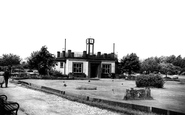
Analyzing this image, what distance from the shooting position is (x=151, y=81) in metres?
21.8

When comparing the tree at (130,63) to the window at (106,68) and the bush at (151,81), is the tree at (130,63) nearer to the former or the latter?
the window at (106,68)

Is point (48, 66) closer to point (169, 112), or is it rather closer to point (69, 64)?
point (69, 64)

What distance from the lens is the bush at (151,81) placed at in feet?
70.8

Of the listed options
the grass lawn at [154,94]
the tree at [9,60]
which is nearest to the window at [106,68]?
the grass lawn at [154,94]

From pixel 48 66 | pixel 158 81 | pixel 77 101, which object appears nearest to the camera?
pixel 77 101

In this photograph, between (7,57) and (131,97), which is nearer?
(131,97)

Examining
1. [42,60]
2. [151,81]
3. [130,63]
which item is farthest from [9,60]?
[151,81]

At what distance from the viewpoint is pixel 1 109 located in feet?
22.5

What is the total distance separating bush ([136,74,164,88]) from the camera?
70.8ft

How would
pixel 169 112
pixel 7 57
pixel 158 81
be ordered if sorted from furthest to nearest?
pixel 7 57 < pixel 158 81 < pixel 169 112

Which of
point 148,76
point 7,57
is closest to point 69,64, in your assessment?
point 148,76

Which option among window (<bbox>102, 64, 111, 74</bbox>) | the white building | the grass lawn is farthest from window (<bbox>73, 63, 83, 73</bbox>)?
the grass lawn

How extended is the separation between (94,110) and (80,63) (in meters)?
31.9

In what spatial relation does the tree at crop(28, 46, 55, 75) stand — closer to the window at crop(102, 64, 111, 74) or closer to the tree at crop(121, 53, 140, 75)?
the window at crop(102, 64, 111, 74)
